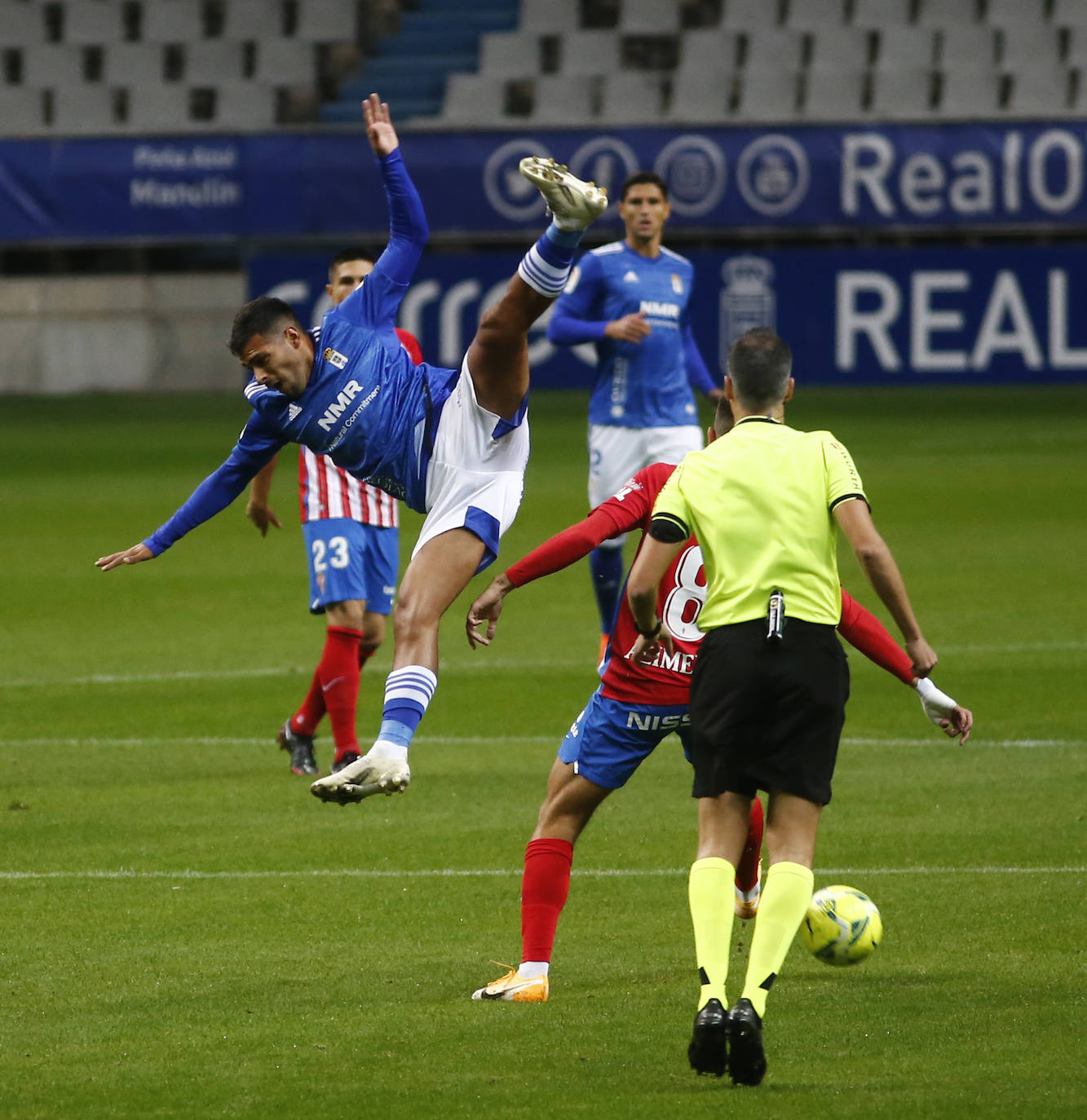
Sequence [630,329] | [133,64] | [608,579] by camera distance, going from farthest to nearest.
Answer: [133,64] → [608,579] → [630,329]

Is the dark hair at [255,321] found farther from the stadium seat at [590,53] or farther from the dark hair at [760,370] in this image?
the stadium seat at [590,53]

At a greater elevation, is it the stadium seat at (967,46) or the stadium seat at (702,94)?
the stadium seat at (967,46)

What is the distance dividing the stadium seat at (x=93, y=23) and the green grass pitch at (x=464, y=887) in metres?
20.4

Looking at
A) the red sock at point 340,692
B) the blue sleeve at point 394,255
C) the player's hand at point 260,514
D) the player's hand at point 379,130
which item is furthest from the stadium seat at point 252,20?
the blue sleeve at point 394,255

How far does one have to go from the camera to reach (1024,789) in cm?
810

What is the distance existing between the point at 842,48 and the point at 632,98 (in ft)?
10.3

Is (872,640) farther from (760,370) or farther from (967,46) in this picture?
(967,46)

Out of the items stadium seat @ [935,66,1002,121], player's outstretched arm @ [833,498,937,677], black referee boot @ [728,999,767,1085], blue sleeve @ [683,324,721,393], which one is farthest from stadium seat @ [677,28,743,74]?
black referee boot @ [728,999,767,1085]

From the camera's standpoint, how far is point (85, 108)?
3145 cm

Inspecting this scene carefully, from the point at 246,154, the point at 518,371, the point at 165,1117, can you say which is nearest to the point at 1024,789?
the point at 518,371

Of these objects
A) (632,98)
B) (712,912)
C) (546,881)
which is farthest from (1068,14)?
(712,912)

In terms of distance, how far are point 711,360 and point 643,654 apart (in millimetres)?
21253

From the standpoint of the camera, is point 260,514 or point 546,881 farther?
point 260,514

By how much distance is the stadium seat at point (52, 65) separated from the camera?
32.2m
